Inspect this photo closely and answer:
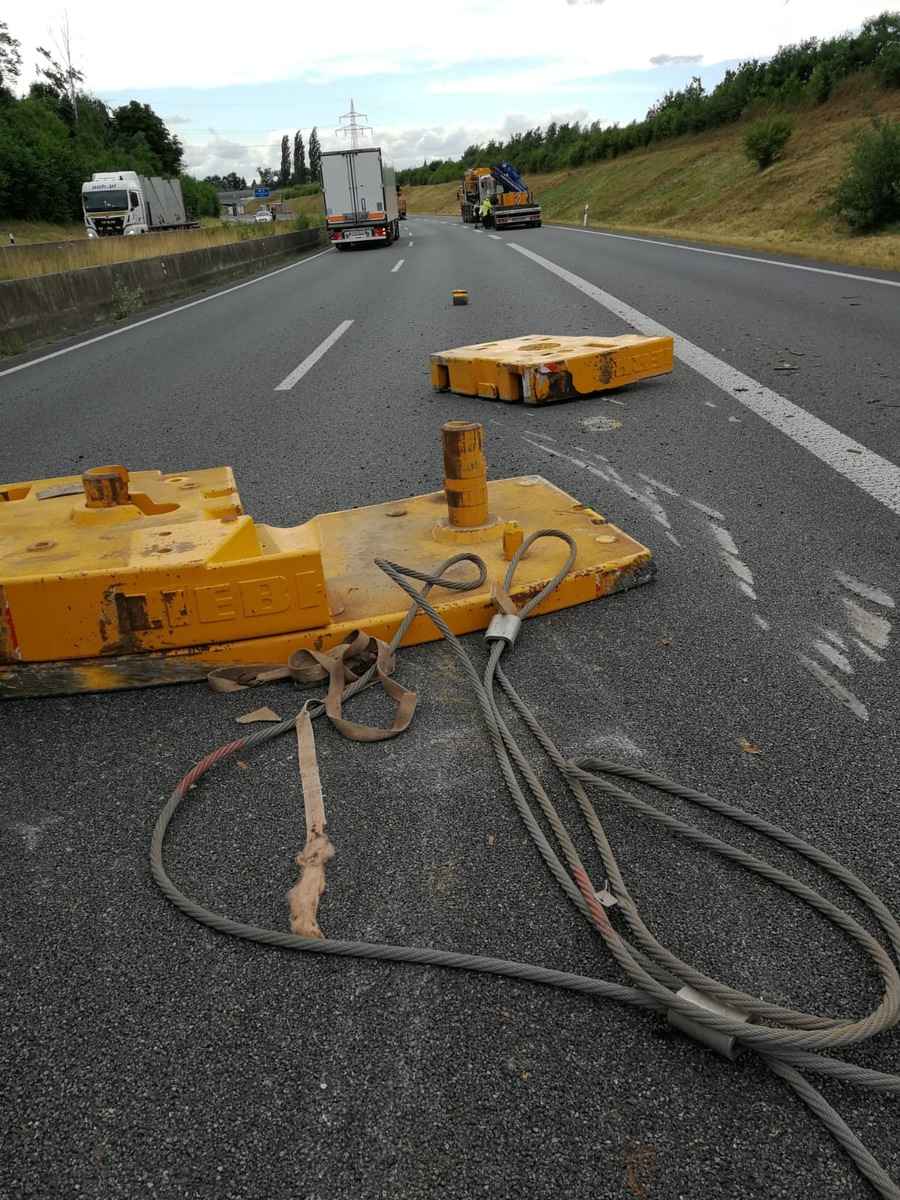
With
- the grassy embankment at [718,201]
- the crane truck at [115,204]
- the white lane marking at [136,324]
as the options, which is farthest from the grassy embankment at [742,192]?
the crane truck at [115,204]

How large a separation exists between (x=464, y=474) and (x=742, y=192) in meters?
31.2

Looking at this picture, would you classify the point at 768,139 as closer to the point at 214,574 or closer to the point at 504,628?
the point at 504,628

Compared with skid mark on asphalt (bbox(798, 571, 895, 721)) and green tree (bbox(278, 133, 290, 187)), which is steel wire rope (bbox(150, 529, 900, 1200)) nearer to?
skid mark on asphalt (bbox(798, 571, 895, 721))

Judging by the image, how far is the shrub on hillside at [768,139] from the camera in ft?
99.3

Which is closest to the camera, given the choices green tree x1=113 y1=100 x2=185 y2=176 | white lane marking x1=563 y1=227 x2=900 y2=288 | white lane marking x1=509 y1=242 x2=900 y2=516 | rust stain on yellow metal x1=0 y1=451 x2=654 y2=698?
rust stain on yellow metal x1=0 y1=451 x2=654 y2=698

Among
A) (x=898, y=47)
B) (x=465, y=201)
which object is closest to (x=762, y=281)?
(x=898, y=47)

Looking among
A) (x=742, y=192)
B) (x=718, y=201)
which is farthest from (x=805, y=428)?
(x=718, y=201)

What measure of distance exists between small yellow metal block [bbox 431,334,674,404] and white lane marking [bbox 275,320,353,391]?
→ 4.97ft

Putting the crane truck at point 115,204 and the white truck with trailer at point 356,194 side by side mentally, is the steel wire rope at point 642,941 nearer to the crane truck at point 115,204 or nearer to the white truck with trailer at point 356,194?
the white truck with trailer at point 356,194

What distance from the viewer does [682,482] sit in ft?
14.1

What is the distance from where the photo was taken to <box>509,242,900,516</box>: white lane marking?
4.11 m

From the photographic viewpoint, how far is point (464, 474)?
3.29 m

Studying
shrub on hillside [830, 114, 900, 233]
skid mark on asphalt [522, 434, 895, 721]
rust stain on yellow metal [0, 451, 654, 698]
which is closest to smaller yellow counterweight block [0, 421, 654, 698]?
rust stain on yellow metal [0, 451, 654, 698]

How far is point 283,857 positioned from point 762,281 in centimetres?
1194
